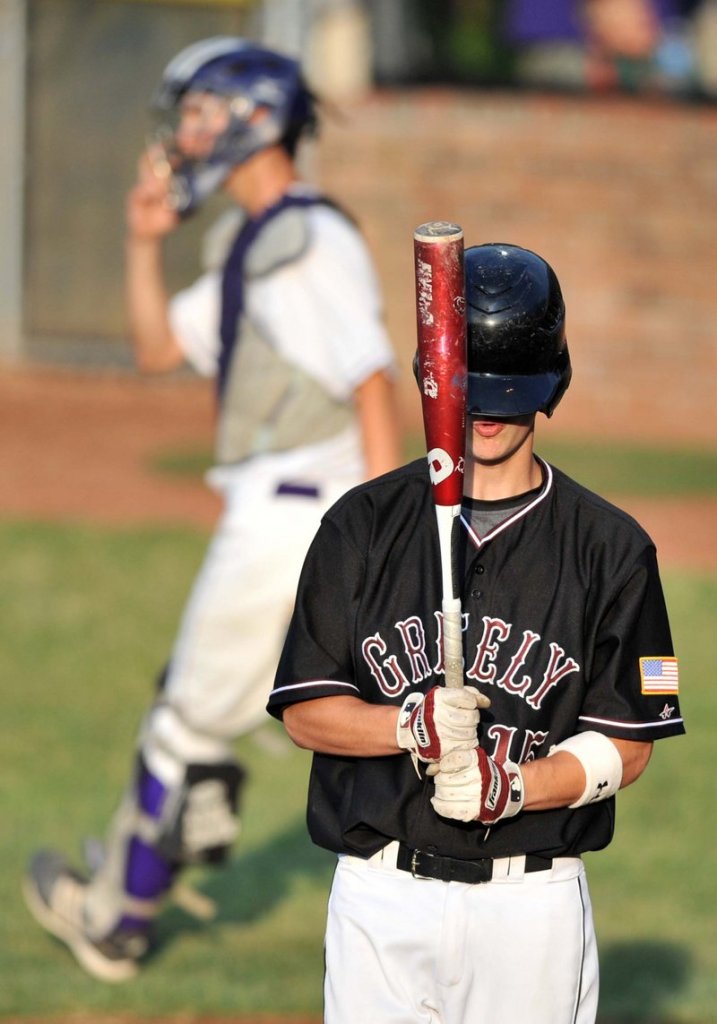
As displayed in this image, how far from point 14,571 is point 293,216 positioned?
573cm

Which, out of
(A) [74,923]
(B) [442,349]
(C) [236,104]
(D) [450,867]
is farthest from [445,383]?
(A) [74,923]

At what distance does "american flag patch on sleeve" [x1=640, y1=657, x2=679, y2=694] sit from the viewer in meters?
3.07

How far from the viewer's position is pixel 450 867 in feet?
10.2

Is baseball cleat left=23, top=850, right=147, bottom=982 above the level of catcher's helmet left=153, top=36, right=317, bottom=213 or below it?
below

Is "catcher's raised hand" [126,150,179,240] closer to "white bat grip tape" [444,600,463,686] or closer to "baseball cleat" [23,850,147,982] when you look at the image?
"baseball cleat" [23,850,147,982]

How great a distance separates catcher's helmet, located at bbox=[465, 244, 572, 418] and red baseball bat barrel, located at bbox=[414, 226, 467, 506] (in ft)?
0.39

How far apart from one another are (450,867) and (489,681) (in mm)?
332

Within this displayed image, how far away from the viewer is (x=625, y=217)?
686 inches

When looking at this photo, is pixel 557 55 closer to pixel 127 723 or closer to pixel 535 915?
pixel 127 723

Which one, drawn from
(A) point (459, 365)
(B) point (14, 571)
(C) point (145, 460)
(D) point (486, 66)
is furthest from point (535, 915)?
(D) point (486, 66)

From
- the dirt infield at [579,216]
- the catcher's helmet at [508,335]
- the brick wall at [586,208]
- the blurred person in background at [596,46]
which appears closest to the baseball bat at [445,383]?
the catcher's helmet at [508,335]

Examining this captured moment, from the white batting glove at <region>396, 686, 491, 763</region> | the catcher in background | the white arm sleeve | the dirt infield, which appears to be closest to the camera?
the white batting glove at <region>396, 686, 491, 763</region>

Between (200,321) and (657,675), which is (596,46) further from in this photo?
(657,675)

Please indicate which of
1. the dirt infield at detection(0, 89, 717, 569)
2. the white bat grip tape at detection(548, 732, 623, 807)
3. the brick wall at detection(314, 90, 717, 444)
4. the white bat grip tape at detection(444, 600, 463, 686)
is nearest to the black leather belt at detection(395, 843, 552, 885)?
the white bat grip tape at detection(548, 732, 623, 807)
